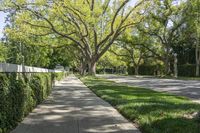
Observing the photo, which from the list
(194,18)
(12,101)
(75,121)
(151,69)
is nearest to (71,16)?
(194,18)

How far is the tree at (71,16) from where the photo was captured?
42.3 meters

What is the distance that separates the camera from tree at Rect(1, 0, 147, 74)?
139ft

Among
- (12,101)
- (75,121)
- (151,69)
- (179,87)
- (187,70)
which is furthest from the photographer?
(151,69)

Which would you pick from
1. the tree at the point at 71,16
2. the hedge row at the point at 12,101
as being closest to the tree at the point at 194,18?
the tree at the point at 71,16

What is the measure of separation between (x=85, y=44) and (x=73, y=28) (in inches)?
104

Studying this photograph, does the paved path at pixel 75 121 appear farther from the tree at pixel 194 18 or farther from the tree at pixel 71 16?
the tree at pixel 194 18

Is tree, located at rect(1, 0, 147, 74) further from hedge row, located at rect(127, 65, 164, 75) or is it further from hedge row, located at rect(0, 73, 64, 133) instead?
hedge row, located at rect(127, 65, 164, 75)

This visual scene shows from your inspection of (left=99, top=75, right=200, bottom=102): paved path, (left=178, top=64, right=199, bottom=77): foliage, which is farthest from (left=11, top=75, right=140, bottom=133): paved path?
(left=178, top=64, right=199, bottom=77): foliage

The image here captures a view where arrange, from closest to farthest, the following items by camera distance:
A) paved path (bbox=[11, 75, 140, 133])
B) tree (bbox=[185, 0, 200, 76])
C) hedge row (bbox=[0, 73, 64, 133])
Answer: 1. hedge row (bbox=[0, 73, 64, 133])
2. paved path (bbox=[11, 75, 140, 133])
3. tree (bbox=[185, 0, 200, 76])

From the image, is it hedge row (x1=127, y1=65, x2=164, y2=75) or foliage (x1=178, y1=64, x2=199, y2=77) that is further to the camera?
hedge row (x1=127, y1=65, x2=164, y2=75)

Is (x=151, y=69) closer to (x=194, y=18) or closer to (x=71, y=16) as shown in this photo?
(x=194, y=18)

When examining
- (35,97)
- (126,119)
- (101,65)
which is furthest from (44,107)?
(101,65)

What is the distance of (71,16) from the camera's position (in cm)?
4531

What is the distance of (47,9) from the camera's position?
42688mm
